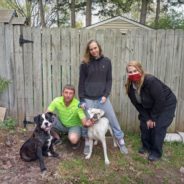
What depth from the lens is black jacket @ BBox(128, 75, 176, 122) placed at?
163 inches

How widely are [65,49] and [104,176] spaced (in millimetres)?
2328

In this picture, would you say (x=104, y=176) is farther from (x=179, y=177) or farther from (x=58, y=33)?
(x=58, y=33)

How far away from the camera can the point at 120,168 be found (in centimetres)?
411

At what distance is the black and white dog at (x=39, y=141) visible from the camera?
13.0ft

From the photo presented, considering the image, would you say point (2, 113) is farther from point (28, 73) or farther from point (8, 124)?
point (28, 73)

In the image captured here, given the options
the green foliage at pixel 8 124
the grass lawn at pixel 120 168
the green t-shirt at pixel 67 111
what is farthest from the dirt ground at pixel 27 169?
the green t-shirt at pixel 67 111

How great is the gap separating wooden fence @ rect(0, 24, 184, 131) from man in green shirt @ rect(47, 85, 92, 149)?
701mm

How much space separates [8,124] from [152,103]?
262 centimetres

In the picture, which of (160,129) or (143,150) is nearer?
(160,129)

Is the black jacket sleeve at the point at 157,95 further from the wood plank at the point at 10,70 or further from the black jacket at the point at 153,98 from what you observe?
the wood plank at the point at 10,70

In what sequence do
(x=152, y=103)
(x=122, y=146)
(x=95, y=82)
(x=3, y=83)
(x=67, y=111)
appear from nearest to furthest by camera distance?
(x=152, y=103)
(x=95, y=82)
(x=67, y=111)
(x=122, y=146)
(x=3, y=83)

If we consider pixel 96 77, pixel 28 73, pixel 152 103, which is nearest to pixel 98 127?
pixel 96 77

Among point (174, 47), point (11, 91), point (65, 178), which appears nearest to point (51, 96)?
point (11, 91)

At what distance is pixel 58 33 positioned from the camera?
496cm
